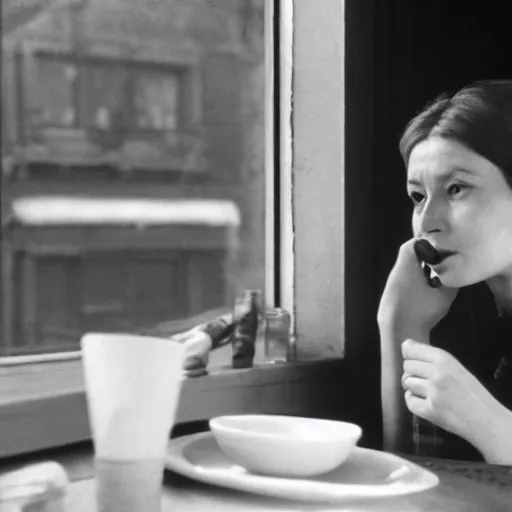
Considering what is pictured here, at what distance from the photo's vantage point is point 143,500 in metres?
0.75

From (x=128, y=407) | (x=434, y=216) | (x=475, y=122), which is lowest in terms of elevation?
(x=128, y=407)

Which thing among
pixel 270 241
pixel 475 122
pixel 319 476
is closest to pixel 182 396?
pixel 319 476

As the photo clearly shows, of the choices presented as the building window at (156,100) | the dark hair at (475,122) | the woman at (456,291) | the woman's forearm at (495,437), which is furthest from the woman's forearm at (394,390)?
the building window at (156,100)

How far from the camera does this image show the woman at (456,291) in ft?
3.63

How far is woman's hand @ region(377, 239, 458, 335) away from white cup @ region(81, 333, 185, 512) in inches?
20.2

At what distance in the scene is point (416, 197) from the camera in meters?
1.19

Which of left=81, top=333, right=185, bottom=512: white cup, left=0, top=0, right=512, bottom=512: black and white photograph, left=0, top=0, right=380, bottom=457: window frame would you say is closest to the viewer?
left=81, top=333, right=185, bottom=512: white cup

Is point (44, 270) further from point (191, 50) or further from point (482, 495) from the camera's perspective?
point (482, 495)

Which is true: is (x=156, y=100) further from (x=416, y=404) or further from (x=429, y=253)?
(x=416, y=404)

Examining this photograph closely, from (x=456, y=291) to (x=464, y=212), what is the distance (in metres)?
0.12

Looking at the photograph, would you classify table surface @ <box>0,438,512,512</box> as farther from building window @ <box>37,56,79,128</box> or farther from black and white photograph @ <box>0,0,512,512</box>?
building window @ <box>37,56,79,128</box>

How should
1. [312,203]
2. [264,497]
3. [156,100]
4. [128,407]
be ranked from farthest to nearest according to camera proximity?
[312,203]
[156,100]
[264,497]
[128,407]

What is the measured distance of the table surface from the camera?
851 mm

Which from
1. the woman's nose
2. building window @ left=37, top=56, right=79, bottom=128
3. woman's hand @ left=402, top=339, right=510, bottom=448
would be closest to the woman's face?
the woman's nose
